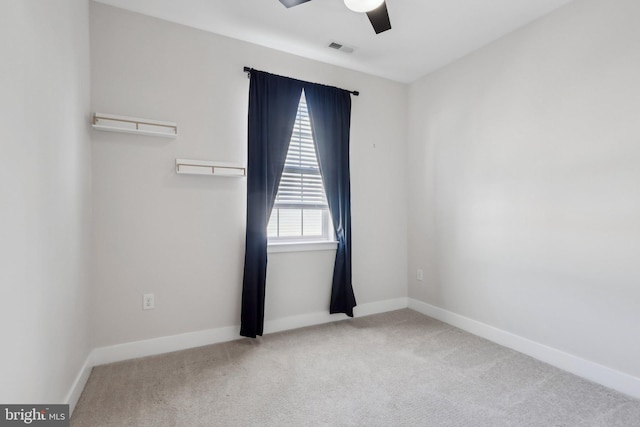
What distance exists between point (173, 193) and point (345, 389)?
197cm

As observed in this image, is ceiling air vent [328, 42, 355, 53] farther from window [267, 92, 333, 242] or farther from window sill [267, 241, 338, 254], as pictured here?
window sill [267, 241, 338, 254]

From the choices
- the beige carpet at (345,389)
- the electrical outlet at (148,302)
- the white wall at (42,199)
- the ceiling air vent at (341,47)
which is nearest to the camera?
the white wall at (42,199)

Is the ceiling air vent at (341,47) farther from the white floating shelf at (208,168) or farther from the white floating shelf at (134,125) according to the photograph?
the white floating shelf at (134,125)

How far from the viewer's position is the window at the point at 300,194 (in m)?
3.02

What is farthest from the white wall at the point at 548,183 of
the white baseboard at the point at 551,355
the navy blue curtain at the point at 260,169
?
the navy blue curtain at the point at 260,169

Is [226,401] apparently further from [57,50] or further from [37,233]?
[57,50]

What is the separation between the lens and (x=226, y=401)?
72.4 inches

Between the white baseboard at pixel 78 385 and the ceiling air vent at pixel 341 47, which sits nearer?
the white baseboard at pixel 78 385

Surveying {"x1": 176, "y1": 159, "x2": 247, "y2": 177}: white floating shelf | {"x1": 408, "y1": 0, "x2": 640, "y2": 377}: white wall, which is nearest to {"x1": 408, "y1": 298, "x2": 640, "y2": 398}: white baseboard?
{"x1": 408, "y1": 0, "x2": 640, "y2": 377}: white wall

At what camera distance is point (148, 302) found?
2.42 m

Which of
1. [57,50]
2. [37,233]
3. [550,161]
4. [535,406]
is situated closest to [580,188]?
[550,161]

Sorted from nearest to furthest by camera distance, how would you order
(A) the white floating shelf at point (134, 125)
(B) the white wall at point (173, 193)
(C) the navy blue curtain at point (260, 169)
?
(A) the white floating shelf at point (134, 125) < (B) the white wall at point (173, 193) < (C) the navy blue curtain at point (260, 169)

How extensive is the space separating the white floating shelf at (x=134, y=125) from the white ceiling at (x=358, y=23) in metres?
0.87

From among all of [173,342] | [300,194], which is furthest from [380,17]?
[173,342]
